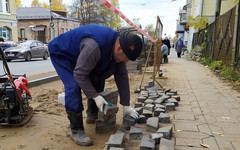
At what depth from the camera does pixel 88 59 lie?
2.19 m

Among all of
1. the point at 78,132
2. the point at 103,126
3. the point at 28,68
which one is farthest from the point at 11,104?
the point at 28,68

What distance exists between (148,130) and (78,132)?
2.91 ft

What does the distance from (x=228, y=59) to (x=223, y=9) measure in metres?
10.5

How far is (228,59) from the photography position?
7648 millimetres

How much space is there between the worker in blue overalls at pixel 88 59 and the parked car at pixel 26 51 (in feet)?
39.7

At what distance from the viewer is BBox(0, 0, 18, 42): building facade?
2372 centimetres

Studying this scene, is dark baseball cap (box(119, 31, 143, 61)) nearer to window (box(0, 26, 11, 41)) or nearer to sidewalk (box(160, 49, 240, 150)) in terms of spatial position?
A: sidewalk (box(160, 49, 240, 150))

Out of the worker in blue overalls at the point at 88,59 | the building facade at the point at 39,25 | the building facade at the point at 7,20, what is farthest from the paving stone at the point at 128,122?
the building facade at the point at 39,25

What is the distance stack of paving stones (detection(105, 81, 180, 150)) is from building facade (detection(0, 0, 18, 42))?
2467 centimetres

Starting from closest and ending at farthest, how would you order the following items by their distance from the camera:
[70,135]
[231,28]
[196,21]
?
[70,135] → [231,28] → [196,21]

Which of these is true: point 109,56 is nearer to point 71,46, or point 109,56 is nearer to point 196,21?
point 71,46

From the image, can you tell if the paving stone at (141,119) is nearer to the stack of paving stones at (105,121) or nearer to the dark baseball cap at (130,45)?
the stack of paving stones at (105,121)

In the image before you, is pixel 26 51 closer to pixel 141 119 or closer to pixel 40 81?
pixel 40 81

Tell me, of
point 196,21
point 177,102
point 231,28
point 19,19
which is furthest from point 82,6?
point 177,102
